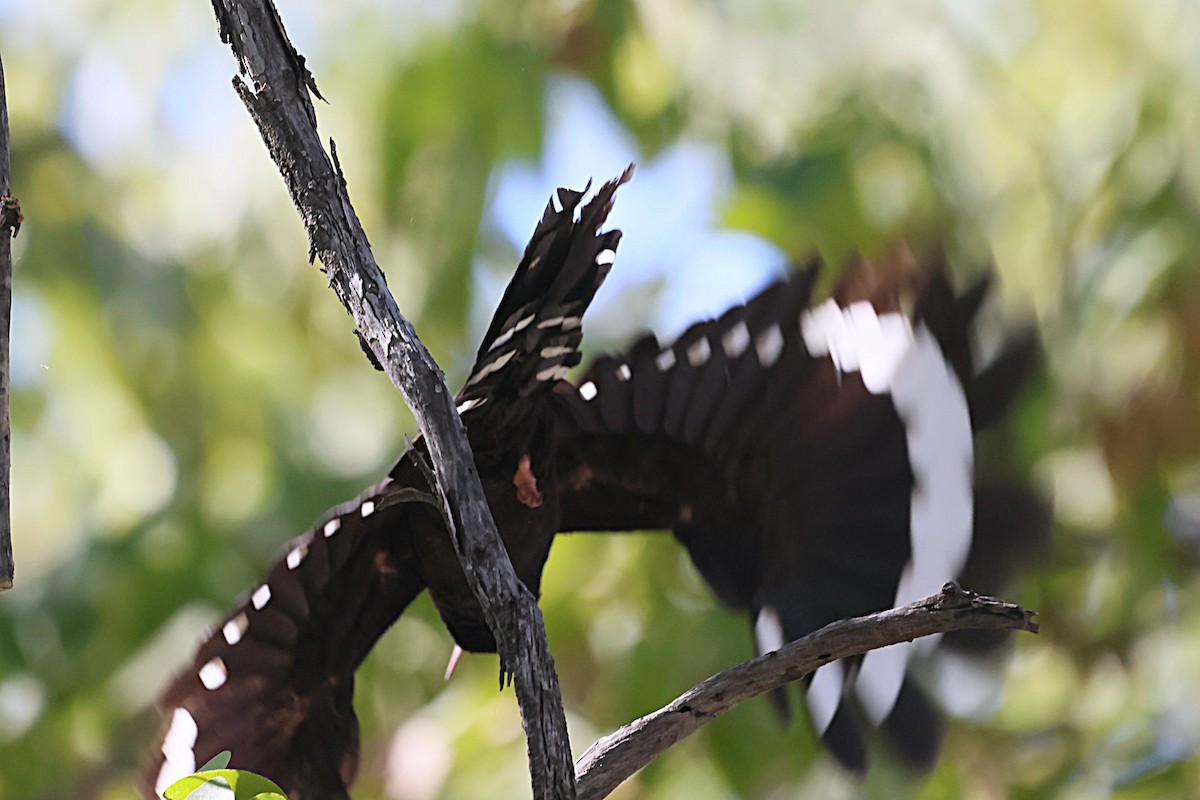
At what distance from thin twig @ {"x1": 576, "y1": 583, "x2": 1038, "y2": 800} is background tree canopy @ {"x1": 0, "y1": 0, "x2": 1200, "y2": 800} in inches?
32.1

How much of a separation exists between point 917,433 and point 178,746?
Result: 1.80 ft

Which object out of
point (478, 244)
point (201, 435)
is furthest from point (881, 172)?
point (201, 435)

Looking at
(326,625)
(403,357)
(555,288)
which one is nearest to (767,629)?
(326,625)

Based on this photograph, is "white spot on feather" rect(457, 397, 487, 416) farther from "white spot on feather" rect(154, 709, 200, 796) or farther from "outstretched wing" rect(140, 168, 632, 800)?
"white spot on feather" rect(154, 709, 200, 796)

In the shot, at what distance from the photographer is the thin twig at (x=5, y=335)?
343mm

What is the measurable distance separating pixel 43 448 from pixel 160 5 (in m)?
0.55

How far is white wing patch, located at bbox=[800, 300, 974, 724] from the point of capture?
2.73ft

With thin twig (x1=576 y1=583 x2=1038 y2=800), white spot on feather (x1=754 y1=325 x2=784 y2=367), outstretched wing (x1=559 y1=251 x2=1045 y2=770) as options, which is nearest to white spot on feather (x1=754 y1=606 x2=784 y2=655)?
outstretched wing (x1=559 y1=251 x2=1045 y2=770)

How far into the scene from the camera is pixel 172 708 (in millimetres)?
729

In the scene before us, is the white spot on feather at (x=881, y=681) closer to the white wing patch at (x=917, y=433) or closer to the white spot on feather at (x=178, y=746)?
the white wing patch at (x=917, y=433)

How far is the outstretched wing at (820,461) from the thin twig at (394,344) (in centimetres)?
47

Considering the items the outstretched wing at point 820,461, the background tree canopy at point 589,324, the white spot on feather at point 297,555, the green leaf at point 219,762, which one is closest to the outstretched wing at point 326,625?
the white spot on feather at point 297,555

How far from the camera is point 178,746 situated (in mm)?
722

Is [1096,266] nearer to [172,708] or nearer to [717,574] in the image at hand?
[717,574]
